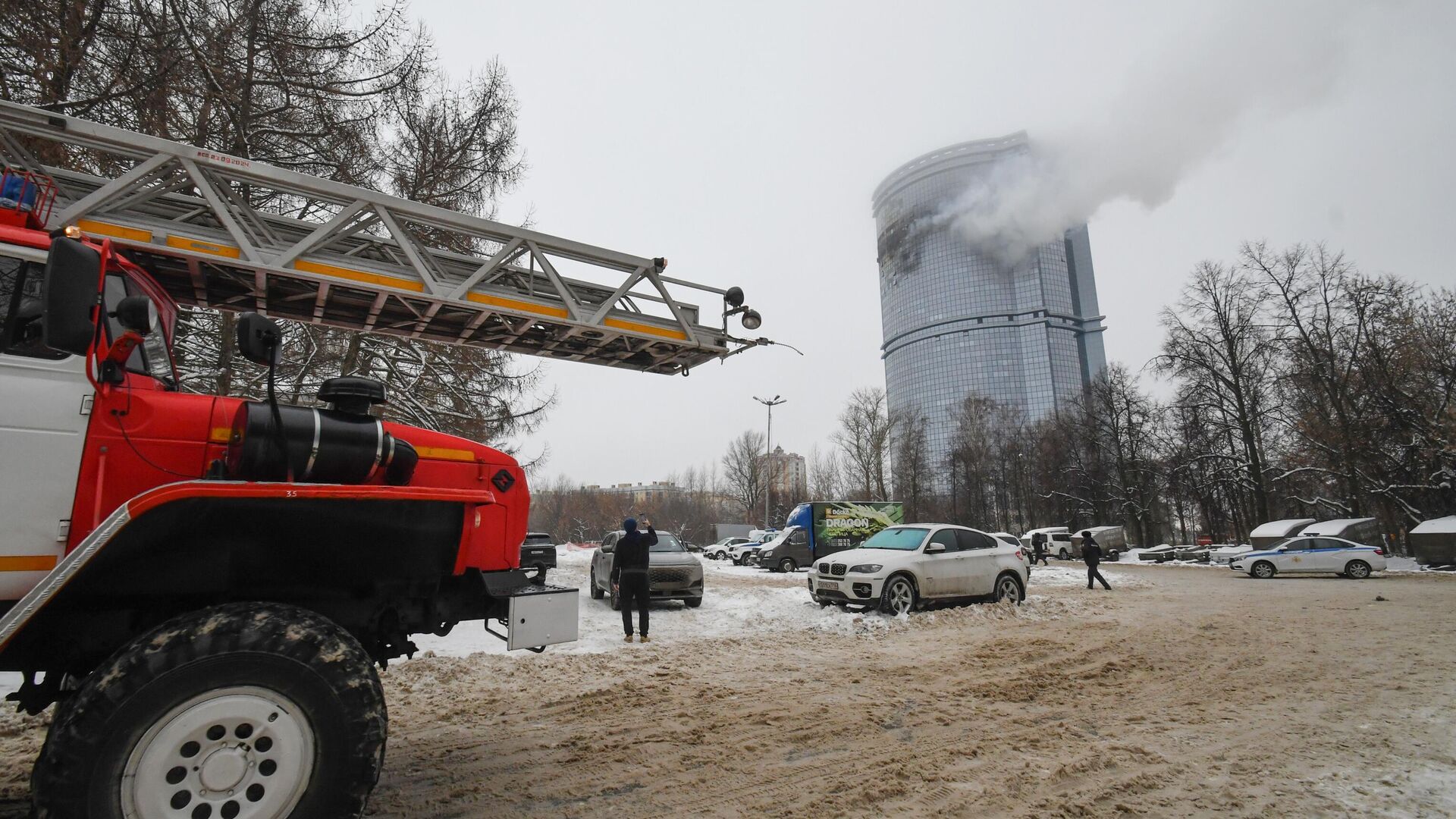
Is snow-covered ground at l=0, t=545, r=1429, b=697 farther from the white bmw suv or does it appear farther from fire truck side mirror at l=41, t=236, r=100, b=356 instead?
fire truck side mirror at l=41, t=236, r=100, b=356

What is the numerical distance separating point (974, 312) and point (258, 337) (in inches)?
4668

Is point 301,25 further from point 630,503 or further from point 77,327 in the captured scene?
point 630,503

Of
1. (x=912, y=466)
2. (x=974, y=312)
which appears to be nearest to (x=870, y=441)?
(x=912, y=466)

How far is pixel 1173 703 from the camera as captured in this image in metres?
5.37

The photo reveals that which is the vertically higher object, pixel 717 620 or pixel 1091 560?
pixel 1091 560

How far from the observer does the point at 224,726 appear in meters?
2.60

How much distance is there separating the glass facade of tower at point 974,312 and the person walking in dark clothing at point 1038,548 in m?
53.0

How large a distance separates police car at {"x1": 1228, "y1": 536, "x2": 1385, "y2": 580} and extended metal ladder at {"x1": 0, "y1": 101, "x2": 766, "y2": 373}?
25540 millimetres

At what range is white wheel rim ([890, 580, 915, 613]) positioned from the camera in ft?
36.5

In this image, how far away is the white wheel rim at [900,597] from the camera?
1112 centimetres

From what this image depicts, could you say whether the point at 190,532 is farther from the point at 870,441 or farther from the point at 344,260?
the point at 870,441

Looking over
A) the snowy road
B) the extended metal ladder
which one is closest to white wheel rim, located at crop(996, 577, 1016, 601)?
the snowy road

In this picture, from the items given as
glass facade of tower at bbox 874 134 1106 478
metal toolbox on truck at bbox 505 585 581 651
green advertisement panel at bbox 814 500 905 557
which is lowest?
metal toolbox on truck at bbox 505 585 581 651

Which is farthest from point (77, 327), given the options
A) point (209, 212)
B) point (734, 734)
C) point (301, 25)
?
point (301, 25)
